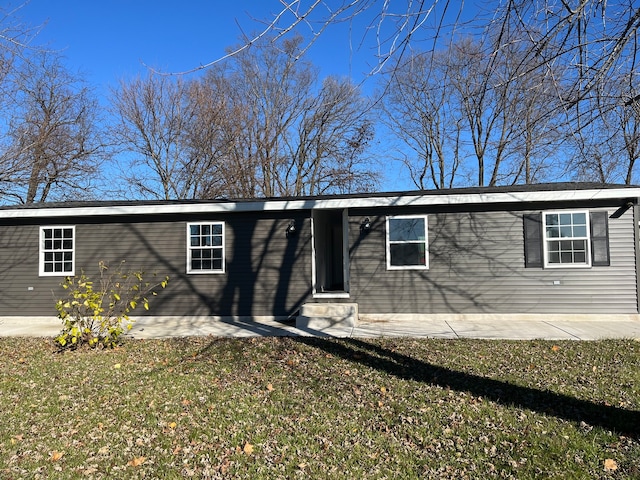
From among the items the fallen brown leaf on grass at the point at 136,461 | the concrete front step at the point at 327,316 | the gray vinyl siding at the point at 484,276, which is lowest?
the fallen brown leaf on grass at the point at 136,461

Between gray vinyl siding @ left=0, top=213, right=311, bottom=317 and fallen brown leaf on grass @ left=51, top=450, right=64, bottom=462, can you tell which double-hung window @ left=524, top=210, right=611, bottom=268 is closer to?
gray vinyl siding @ left=0, top=213, right=311, bottom=317

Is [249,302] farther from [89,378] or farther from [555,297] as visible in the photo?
[555,297]

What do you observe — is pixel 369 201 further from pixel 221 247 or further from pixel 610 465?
pixel 610 465

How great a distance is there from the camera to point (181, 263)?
991 cm

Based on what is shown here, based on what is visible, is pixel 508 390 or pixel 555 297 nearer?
pixel 508 390

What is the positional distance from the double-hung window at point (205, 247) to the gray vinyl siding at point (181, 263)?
144 millimetres

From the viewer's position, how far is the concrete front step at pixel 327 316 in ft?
28.5

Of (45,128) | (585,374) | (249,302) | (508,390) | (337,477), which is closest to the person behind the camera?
(337,477)

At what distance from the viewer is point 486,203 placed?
9078 mm

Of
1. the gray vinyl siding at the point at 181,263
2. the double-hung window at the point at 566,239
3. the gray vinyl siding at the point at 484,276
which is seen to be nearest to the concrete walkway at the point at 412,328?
the gray vinyl siding at the point at 484,276

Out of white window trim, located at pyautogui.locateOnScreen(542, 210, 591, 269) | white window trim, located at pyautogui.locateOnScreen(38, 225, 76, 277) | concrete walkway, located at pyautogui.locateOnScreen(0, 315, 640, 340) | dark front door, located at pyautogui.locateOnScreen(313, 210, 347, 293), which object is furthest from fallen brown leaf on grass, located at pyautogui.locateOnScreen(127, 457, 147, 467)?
white window trim, located at pyautogui.locateOnScreen(542, 210, 591, 269)

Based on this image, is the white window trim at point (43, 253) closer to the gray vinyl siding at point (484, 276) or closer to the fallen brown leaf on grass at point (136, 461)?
the gray vinyl siding at point (484, 276)

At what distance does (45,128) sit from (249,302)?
11.0 metres

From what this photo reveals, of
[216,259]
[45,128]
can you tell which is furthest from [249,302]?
[45,128]
